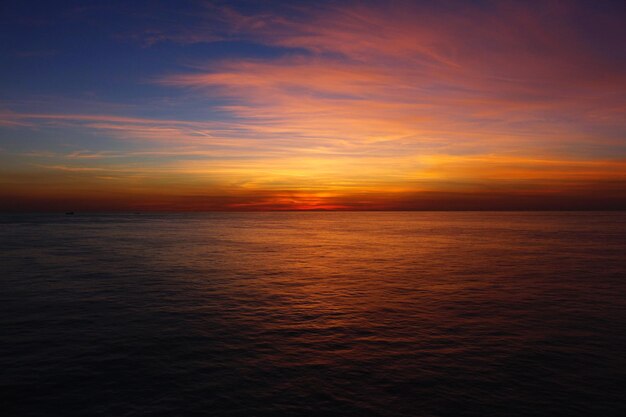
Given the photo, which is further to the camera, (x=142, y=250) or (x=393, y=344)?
(x=142, y=250)

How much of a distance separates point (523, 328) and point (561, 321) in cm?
311

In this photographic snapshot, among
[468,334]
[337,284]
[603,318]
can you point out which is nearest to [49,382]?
[468,334]

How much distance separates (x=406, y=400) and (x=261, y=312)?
13.3 meters

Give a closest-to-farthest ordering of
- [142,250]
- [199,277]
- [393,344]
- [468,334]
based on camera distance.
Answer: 1. [393,344]
2. [468,334]
3. [199,277]
4. [142,250]

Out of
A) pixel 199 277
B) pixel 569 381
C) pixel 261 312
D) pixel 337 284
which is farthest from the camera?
pixel 199 277

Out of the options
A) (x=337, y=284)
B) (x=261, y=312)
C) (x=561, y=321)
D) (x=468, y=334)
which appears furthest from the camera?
(x=337, y=284)

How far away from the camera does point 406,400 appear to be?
1394cm

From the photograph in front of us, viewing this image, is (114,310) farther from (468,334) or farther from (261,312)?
(468,334)

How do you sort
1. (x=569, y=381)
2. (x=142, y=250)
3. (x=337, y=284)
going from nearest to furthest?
(x=569, y=381)
(x=337, y=284)
(x=142, y=250)

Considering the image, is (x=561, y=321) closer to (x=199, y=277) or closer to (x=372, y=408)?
(x=372, y=408)

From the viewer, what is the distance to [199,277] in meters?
39.5

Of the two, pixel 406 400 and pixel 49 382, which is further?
pixel 49 382

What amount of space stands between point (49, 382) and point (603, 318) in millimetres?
26489

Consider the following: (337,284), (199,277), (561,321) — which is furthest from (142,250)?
(561,321)
